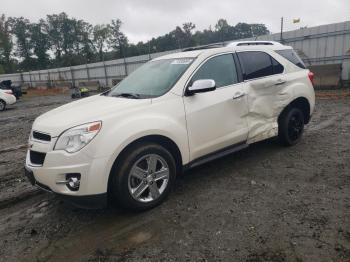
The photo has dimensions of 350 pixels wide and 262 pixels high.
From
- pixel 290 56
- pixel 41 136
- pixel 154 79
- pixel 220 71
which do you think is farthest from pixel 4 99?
pixel 290 56

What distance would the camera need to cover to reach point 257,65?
4902 mm

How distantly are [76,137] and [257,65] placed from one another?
3029mm

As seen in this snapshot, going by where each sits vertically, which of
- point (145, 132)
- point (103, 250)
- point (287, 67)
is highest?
point (287, 67)

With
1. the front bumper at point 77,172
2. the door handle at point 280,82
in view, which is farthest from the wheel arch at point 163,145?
the door handle at point 280,82

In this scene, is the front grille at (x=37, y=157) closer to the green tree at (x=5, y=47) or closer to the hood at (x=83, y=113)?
the hood at (x=83, y=113)

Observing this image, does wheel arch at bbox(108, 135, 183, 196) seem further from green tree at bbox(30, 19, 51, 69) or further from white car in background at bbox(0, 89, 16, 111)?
green tree at bbox(30, 19, 51, 69)

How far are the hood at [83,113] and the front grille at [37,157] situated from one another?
260 millimetres

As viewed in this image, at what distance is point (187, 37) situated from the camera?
229 feet

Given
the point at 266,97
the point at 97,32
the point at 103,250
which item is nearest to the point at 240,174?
the point at 266,97

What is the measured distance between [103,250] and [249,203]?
5.69ft

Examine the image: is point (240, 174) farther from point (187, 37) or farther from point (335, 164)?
point (187, 37)

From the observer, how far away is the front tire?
339 cm

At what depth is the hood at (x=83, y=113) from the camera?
11.0ft

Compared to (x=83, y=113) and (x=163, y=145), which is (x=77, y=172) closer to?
(x=83, y=113)
